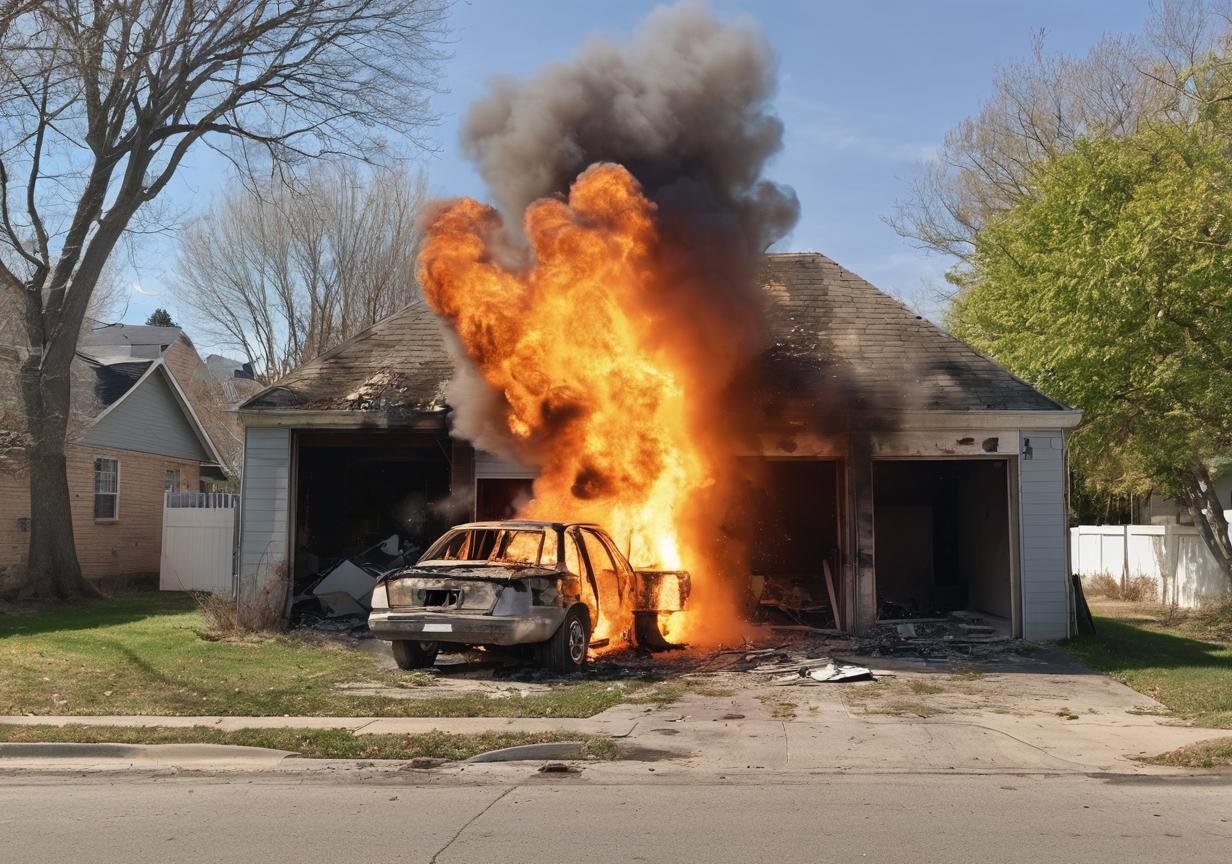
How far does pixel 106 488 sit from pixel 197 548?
401cm

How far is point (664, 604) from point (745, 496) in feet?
16.8

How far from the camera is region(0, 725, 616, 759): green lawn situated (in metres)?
7.52

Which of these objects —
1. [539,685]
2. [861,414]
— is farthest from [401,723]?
[861,414]

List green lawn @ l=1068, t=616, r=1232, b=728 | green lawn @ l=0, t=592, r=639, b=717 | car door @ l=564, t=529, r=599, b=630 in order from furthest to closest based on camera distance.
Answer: car door @ l=564, t=529, r=599, b=630 < green lawn @ l=1068, t=616, r=1232, b=728 < green lawn @ l=0, t=592, r=639, b=717

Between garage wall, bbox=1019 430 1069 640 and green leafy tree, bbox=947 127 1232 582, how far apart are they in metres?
1.56

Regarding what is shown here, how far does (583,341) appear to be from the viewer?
43.0 feet

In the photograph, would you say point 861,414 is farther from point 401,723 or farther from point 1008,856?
point 1008,856

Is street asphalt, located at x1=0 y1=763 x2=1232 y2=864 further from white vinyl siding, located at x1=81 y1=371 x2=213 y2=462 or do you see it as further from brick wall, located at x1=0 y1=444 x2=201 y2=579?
white vinyl siding, located at x1=81 y1=371 x2=213 y2=462

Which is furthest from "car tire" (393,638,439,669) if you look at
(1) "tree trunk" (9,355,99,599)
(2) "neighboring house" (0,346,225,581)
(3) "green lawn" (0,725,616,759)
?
(2) "neighboring house" (0,346,225,581)

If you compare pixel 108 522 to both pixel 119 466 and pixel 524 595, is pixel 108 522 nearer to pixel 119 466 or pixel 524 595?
pixel 119 466

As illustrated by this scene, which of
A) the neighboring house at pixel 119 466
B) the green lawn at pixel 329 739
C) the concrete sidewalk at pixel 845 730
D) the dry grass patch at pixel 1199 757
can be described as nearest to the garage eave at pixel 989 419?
the concrete sidewalk at pixel 845 730

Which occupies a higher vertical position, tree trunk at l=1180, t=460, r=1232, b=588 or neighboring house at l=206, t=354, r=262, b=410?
→ neighboring house at l=206, t=354, r=262, b=410

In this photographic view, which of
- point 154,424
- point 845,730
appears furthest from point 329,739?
point 154,424

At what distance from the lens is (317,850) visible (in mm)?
5117
